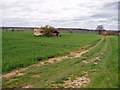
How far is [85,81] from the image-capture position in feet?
19.5

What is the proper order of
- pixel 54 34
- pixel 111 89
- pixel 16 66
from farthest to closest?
pixel 54 34
pixel 16 66
pixel 111 89

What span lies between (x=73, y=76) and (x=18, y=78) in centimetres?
328

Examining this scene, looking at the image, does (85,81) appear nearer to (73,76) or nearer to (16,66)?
(73,76)

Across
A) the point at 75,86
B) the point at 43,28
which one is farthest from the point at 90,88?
the point at 43,28

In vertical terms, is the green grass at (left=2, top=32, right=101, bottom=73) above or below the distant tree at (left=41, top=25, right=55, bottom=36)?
below

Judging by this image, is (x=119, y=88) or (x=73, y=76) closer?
(x=119, y=88)

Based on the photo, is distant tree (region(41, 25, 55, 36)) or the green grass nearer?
the green grass

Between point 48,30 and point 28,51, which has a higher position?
point 48,30

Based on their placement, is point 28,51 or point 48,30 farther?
point 48,30

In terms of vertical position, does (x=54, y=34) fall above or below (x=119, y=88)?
above

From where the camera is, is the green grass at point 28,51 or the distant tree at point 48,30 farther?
the distant tree at point 48,30

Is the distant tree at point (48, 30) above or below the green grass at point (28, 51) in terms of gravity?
above

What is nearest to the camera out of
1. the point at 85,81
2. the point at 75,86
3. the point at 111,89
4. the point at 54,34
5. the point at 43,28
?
the point at 111,89

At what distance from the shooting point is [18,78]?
6352 millimetres
